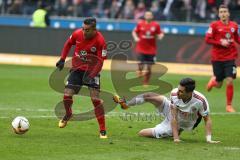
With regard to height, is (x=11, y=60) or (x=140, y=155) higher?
(x=140, y=155)

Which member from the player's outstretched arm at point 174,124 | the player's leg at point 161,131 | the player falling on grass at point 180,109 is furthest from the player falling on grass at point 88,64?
the player's outstretched arm at point 174,124

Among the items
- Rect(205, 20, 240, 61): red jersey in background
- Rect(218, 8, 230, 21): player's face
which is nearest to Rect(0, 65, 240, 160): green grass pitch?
Rect(205, 20, 240, 61): red jersey in background

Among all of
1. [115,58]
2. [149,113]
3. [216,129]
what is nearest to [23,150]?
[216,129]

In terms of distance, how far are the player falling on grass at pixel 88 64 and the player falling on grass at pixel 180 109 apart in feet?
1.59

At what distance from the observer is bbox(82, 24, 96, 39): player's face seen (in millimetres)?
13008

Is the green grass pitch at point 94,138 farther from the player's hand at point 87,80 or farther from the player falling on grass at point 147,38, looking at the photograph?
the player falling on grass at point 147,38

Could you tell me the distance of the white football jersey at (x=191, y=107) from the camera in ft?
40.4

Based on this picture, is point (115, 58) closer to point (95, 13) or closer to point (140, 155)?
point (95, 13)

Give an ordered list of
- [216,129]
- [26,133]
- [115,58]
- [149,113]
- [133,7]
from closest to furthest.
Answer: [26,133]
[216,129]
[149,113]
[115,58]
[133,7]

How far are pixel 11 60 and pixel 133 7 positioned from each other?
20.1 feet

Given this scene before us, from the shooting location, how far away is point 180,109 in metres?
12.4

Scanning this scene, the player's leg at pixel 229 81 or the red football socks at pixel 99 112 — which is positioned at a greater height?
the red football socks at pixel 99 112

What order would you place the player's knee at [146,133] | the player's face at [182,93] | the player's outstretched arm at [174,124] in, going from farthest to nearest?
the player's knee at [146,133] → the player's outstretched arm at [174,124] → the player's face at [182,93]

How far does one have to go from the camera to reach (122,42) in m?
29.0
